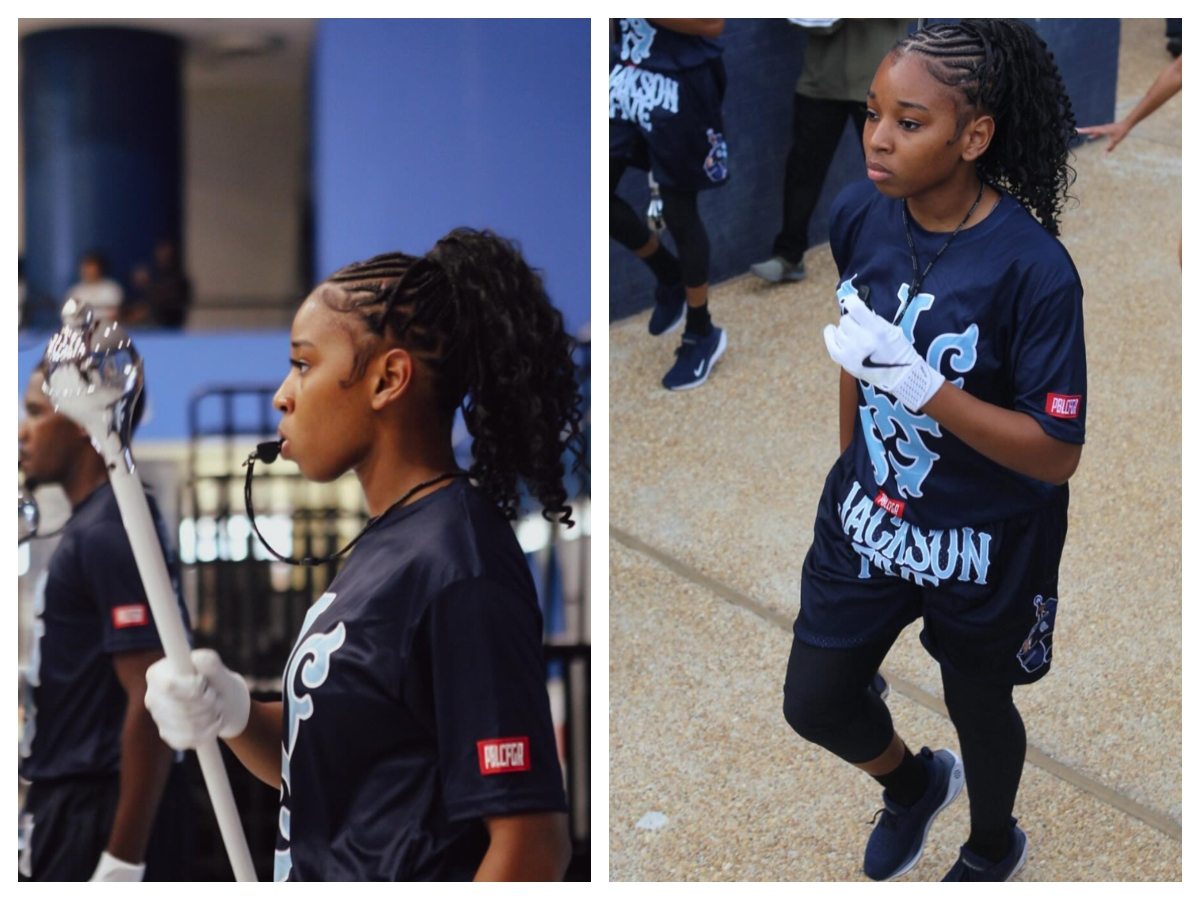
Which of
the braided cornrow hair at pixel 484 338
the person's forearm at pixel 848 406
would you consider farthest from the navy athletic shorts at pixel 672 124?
the braided cornrow hair at pixel 484 338

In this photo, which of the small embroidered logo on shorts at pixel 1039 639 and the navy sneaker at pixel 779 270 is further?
the navy sneaker at pixel 779 270

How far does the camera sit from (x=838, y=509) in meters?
2.84

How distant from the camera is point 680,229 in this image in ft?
13.9

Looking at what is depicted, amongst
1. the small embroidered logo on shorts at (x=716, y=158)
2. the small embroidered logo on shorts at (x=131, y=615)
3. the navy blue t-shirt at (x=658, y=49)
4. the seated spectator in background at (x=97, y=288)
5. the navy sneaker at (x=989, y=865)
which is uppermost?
the navy blue t-shirt at (x=658, y=49)

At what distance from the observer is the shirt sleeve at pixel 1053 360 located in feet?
8.32

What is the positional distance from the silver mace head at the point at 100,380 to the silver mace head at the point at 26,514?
41cm

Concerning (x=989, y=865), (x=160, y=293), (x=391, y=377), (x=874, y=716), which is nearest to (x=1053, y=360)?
(x=874, y=716)

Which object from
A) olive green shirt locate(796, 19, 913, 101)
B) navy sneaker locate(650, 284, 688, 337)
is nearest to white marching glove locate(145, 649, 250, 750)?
olive green shirt locate(796, 19, 913, 101)

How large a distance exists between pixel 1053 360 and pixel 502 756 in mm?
964

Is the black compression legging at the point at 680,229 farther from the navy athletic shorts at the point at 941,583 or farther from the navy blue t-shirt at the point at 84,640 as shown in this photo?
the navy blue t-shirt at the point at 84,640

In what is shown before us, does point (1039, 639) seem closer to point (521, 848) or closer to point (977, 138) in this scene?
point (977, 138)

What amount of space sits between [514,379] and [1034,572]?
0.90m

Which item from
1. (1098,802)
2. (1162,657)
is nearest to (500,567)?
(1098,802)

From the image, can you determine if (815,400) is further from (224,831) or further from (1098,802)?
(224,831)
